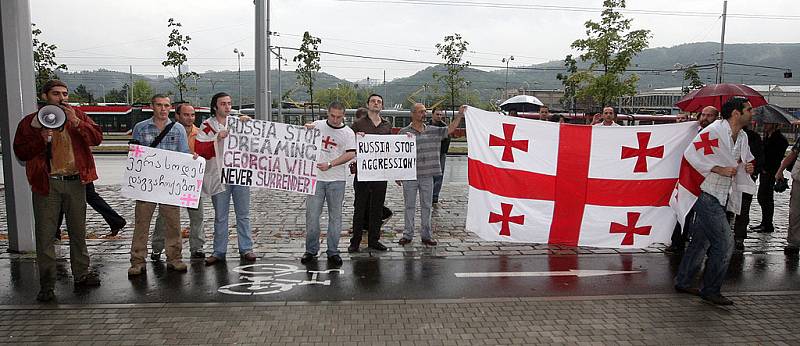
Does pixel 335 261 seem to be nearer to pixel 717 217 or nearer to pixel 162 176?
pixel 162 176

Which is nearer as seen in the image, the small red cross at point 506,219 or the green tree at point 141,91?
the small red cross at point 506,219

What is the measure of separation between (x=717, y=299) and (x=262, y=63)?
1290 centimetres

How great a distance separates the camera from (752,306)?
5.48 metres

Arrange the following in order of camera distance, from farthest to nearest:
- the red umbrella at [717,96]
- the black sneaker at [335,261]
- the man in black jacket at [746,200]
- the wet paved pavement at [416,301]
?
1. the red umbrella at [717,96]
2. the man in black jacket at [746,200]
3. the black sneaker at [335,261]
4. the wet paved pavement at [416,301]

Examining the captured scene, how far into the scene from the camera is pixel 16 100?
22.1 feet

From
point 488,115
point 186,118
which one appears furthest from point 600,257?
point 186,118

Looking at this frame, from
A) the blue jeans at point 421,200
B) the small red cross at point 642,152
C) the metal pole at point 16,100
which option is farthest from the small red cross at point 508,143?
the metal pole at point 16,100

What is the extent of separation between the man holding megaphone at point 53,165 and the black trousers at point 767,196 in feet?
31.5

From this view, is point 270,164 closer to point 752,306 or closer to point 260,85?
point 752,306

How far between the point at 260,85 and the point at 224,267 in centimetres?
996

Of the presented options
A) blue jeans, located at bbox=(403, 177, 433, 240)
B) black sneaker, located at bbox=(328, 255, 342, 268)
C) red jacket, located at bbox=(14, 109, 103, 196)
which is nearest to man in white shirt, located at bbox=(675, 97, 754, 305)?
blue jeans, located at bbox=(403, 177, 433, 240)

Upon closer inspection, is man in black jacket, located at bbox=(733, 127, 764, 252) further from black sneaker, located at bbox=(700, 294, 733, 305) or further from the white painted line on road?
black sneaker, located at bbox=(700, 294, 733, 305)

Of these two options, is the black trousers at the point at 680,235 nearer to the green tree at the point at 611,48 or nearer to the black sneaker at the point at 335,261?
the black sneaker at the point at 335,261

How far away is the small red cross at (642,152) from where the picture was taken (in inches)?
287
